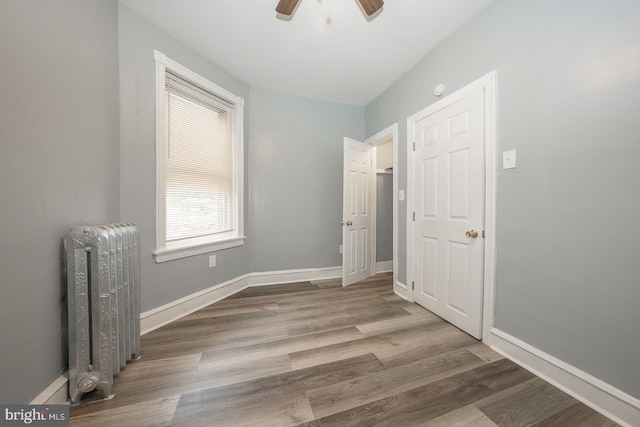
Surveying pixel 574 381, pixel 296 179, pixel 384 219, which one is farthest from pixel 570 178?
pixel 296 179

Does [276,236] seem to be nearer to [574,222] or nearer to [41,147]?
[41,147]

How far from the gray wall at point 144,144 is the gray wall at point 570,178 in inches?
107

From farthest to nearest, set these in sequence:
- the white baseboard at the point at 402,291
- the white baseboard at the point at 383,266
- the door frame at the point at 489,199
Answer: the white baseboard at the point at 383,266 → the white baseboard at the point at 402,291 → the door frame at the point at 489,199

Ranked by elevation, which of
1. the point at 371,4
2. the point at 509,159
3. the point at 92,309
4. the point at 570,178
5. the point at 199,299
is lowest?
the point at 199,299

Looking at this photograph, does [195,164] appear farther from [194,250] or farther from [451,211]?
[451,211]

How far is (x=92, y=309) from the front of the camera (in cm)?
111

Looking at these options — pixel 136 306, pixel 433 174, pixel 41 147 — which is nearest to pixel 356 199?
pixel 433 174

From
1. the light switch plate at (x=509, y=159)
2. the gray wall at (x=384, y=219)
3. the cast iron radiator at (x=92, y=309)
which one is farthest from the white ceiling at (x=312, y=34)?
the cast iron radiator at (x=92, y=309)

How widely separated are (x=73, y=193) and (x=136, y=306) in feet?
2.61

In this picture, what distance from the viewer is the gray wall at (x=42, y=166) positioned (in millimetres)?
891

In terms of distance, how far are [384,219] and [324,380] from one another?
273 cm

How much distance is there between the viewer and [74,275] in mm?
1081

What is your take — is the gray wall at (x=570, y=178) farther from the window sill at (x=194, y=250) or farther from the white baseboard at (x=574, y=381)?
the window sill at (x=194, y=250)

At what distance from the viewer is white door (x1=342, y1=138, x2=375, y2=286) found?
9.39 ft
